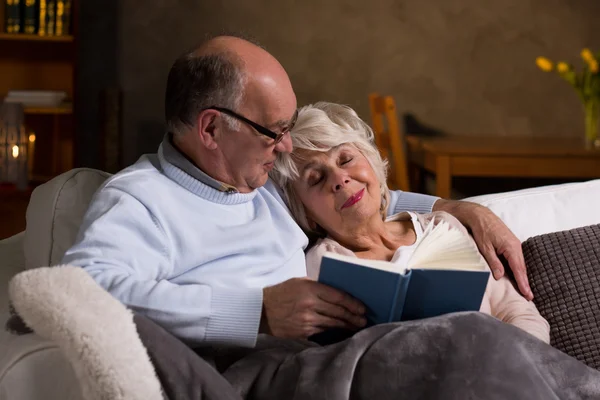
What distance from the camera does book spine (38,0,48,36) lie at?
169 inches

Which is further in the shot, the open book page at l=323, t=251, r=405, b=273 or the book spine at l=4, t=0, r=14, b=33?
the book spine at l=4, t=0, r=14, b=33

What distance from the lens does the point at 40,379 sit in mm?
1297

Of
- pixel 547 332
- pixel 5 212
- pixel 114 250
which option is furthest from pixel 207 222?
pixel 5 212

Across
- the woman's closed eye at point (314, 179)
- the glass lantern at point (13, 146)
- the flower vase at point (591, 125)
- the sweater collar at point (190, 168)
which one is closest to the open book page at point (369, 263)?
the sweater collar at point (190, 168)

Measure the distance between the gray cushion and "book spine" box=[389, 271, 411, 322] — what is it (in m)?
0.50

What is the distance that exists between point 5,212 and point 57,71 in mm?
884

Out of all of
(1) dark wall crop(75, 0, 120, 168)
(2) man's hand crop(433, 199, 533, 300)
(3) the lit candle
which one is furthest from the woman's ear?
(1) dark wall crop(75, 0, 120, 168)

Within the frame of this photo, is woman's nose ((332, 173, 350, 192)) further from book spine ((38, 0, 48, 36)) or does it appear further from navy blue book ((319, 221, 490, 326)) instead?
book spine ((38, 0, 48, 36))

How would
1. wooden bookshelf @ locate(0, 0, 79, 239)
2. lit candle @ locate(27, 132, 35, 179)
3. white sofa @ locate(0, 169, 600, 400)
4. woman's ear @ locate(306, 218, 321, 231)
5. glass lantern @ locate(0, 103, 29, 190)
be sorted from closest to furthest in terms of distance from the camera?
white sofa @ locate(0, 169, 600, 400) → woman's ear @ locate(306, 218, 321, 231) → glass lantern @ locate(0, 103, 29, 190) → lit candle @ locate(27, 132, 35, 179) → wooden bookshelf @ locate(0, 0, 79, 239)

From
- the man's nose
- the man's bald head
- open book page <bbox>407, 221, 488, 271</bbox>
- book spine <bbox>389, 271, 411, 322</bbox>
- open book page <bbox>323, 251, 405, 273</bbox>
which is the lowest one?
book spine <bbox>389, 271, 411, 322</bbox>

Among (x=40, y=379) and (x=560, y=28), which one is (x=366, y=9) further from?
(x=40, y=379)

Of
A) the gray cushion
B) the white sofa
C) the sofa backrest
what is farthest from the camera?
the gray cushion

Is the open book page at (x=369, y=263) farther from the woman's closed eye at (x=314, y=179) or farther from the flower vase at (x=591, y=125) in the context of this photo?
the flower vase at (x=591, y=125)

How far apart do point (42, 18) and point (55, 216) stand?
115 inches
